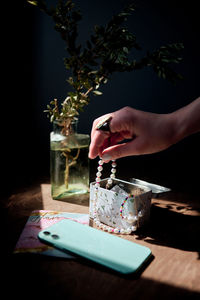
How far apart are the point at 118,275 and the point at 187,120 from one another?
0.43 metres

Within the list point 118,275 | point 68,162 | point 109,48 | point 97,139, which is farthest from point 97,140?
point 118,275

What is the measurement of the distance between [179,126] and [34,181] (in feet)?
2.09

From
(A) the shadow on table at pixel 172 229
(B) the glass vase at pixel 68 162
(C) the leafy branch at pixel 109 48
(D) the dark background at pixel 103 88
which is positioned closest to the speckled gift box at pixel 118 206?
(A) the shadow on table at pixel 172 229

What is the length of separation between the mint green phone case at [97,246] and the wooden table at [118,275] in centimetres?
2

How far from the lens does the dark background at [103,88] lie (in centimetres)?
140

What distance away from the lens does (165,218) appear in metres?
0.82

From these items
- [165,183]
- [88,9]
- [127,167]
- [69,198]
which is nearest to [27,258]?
[69,198]

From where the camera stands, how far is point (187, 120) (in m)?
0.73

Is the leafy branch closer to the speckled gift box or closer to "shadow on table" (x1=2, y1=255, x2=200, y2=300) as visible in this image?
the speckled gift box

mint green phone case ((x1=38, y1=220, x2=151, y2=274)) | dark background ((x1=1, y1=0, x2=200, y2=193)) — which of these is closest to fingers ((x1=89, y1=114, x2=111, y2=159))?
mint green phone case ((x1=38, y1=220, x2=151, y2=274))

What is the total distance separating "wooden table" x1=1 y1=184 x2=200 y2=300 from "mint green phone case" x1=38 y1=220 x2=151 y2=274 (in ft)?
0.06

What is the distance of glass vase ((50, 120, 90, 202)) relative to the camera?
905 millimetres

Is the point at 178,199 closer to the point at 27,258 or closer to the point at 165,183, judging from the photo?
the point at 165,183

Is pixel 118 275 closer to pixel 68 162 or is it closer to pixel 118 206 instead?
pixel 118 206
